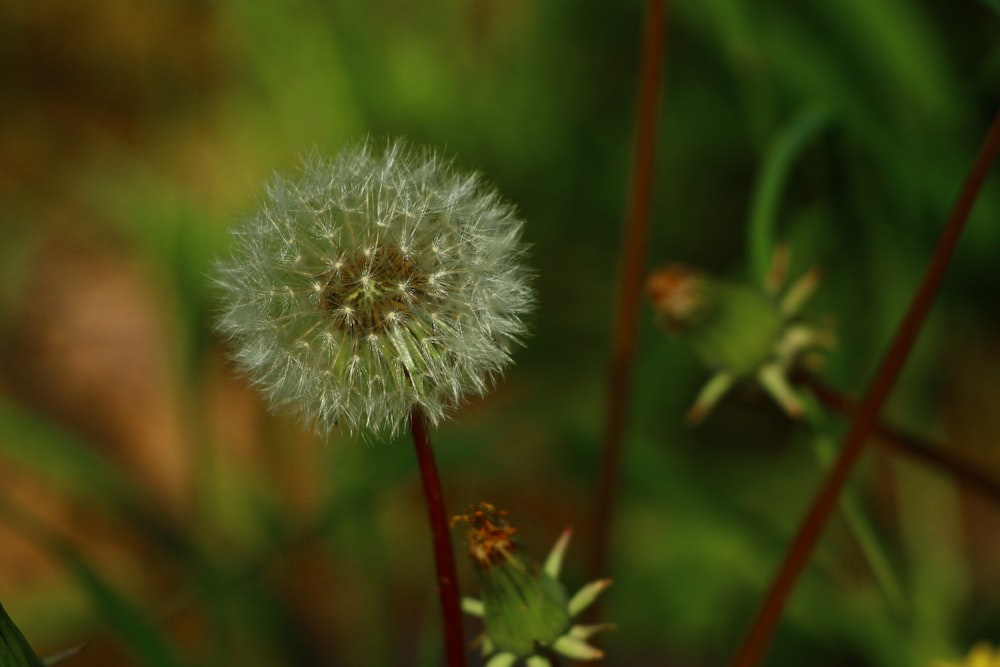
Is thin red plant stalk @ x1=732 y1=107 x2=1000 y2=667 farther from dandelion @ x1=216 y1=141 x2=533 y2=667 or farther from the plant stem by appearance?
dandelion @ x1=216 y1=141 x2=533 y2=667

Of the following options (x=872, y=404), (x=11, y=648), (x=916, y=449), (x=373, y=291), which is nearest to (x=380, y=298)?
(x=373, y=291)

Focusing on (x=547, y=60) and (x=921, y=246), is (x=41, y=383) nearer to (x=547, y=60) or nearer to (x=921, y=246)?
(x=547, y=60)

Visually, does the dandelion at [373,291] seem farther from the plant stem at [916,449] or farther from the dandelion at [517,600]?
the plant stem at [916,449]

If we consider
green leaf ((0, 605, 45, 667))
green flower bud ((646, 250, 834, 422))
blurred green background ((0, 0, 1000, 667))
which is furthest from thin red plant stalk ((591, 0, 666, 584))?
green leaf ((0, 605, 45, 667))

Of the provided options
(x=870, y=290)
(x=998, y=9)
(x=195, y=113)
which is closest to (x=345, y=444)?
(x=870, y=290)

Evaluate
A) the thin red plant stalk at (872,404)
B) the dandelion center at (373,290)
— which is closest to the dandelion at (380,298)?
the dandelion center at (373,290)

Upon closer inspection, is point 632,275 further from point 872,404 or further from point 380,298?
point 380,298
